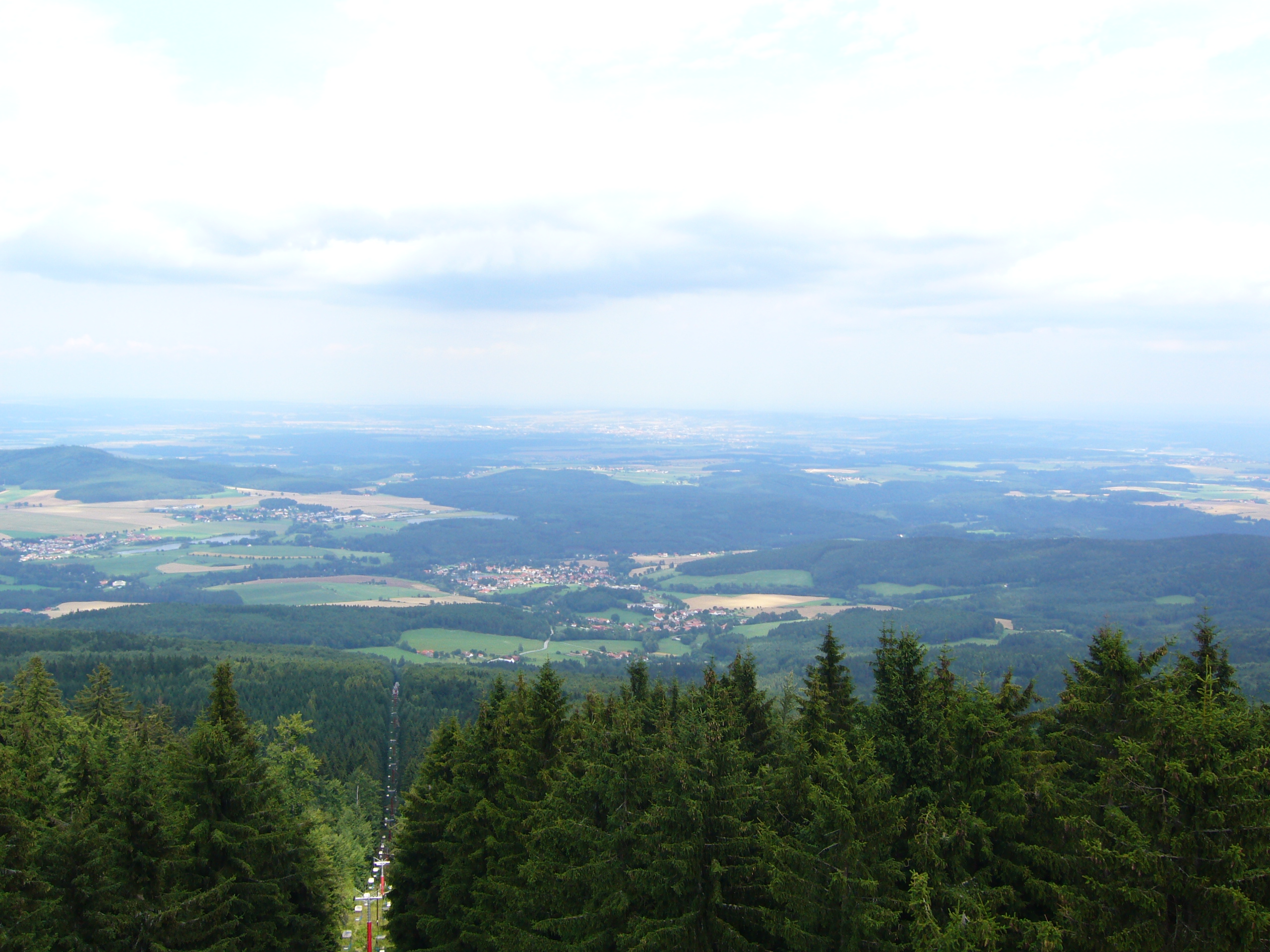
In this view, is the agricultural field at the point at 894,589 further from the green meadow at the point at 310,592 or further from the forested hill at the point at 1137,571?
the green meadow at the point at 310,592

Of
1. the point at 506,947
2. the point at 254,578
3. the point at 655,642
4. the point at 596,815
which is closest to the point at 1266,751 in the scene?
the point at 596,815

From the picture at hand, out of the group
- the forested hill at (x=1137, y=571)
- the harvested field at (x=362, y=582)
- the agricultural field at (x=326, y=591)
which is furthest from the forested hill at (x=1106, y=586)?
the agricultural field at (x=326, y=591)

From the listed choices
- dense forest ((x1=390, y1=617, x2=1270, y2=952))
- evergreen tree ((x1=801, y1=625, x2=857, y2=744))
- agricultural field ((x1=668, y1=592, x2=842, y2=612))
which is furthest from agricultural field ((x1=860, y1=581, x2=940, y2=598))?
dense forest ((x1=390, y1=617, x2=1270, y2=952))

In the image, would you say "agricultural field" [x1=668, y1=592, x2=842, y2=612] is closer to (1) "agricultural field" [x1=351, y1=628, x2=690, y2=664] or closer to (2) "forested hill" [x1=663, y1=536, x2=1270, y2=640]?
(2) "forested hill" [x1=663, y1=536, x2=1270, y2=640]

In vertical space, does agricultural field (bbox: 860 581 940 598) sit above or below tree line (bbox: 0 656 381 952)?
below

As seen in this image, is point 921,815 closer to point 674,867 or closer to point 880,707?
point 880,707
